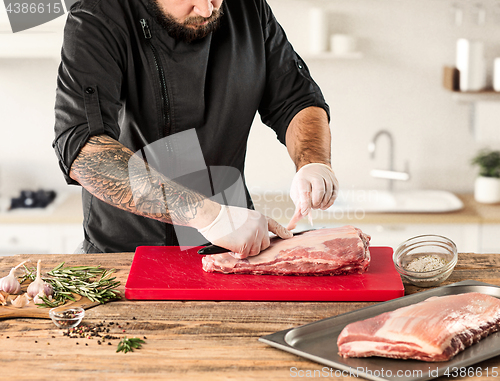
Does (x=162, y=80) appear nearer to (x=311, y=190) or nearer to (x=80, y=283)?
(x=311, y=190)

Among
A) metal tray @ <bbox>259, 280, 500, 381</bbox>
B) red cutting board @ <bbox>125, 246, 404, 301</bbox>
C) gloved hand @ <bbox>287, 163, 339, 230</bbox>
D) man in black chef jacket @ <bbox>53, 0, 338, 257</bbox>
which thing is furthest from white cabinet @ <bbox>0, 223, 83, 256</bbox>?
metal tray @ <bbox>259, 280, 500, 381</bbox>

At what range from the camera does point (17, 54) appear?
13.7 ft

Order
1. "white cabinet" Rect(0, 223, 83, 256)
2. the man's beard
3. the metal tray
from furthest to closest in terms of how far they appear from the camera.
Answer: "white cabinet" Rect(0, 223, 83, 256) → the man's beard → the metal tray

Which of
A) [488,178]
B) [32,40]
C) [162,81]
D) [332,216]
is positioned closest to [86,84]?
[162,81]

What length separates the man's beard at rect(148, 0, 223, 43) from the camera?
2088 mm

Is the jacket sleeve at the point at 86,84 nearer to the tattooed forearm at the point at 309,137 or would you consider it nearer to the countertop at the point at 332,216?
the tattooed forearm at the point at 309,137

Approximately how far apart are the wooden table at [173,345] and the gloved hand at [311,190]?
512 millimetres

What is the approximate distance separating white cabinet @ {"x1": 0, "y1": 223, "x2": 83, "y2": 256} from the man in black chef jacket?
5.53 ft

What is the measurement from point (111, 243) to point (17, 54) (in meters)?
2.52

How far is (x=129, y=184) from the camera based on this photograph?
1898 mm

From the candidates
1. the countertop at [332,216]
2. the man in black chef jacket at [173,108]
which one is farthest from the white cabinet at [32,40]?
the man in black chef jacket at [173,108]

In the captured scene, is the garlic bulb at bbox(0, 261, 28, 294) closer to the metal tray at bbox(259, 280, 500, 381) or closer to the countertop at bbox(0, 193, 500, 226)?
the metal tray at bbox(259, 280, 500, 381)

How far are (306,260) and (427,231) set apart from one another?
2.33 m

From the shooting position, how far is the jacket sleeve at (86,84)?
1.91 meters
